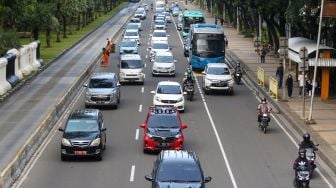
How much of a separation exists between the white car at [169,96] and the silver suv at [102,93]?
2.12 meters

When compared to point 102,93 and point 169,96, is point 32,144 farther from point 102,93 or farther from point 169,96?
point 169,96

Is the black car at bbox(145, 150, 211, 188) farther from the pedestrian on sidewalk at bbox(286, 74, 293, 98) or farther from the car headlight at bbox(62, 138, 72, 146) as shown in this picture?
the pedestrian on sidewalk at bbox(286, 74, 293, 98)

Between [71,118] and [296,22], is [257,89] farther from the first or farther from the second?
[71,118]

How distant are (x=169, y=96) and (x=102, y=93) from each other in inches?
133

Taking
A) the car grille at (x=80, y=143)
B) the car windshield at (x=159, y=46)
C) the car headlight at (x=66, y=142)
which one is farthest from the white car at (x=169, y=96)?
the car windshield at (x=159, y=46)

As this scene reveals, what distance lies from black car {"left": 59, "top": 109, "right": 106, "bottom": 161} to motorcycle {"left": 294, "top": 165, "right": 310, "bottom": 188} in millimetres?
7457

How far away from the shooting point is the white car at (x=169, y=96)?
37.8 m

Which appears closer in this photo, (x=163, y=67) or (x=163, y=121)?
(x=163, y=121)

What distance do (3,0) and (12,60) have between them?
19.7 ft

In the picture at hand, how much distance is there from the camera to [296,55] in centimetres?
4409

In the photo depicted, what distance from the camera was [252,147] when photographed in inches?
1182

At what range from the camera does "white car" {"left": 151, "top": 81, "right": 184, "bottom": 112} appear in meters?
37.8

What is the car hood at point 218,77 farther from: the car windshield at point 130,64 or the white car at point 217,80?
the car windshield at point 130,64

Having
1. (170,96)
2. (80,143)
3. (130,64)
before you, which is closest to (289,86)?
(170,96)
